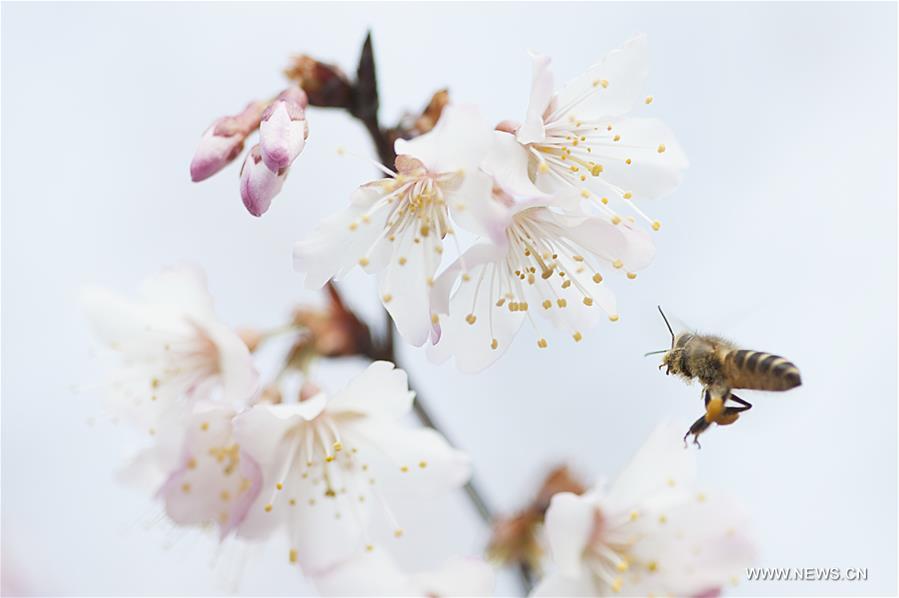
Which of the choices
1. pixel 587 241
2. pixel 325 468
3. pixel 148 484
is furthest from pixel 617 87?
pixel 148 484

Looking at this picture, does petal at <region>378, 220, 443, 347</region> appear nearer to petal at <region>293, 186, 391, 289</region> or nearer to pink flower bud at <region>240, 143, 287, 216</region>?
petal at <region>293, 186, 391, 289</region>

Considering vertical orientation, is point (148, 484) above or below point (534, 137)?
below

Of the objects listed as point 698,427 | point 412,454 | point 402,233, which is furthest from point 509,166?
point 412,454

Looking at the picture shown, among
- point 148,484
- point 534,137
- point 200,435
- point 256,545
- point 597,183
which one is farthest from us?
point 148,484

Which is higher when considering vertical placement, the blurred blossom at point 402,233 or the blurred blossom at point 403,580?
the blurred blossom at point 402,233

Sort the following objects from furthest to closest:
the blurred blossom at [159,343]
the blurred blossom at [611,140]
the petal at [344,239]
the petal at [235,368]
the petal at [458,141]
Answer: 1. the blurred blossom at [159,343]
2. the petal at [235,368]
3. the blurred blossom at [611,140]
4. the petal at [344,239]
5. the petal at [458,141]

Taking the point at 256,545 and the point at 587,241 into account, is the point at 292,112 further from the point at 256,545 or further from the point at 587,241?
the point at 256,545

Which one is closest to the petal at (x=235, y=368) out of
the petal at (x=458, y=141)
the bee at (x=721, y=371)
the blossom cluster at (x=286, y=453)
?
the blossom cluster at (x=286, y=453)

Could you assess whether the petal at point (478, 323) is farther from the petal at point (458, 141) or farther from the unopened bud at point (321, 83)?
the unopened bud at point (321, 83)
